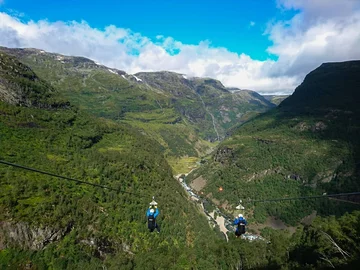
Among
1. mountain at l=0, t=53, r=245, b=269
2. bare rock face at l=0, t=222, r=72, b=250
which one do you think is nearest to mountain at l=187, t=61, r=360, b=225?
mountain at l=0, t=53, r=245, b=269

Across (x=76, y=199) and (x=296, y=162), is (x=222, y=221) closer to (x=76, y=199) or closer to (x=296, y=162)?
(x=296, y=162)

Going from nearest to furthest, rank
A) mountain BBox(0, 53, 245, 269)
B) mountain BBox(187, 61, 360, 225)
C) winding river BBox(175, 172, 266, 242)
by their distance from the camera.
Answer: mountain BBox(0, 53, 245, 269)
winding river BBox(175, 172, 266, 242)
mountain BBox(187, 61, 360, 225)

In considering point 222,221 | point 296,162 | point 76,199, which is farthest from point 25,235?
point 296,162

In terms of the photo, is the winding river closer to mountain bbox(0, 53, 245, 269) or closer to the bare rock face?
mountain bbox(0, 53, 245, 269)

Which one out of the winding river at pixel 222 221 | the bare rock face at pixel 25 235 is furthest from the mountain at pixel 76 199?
the winding river at pixel 222 221

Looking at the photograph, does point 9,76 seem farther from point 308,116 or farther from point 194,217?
point 308,116

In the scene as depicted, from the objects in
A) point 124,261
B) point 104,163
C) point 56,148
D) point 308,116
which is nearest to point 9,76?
point 56,148
